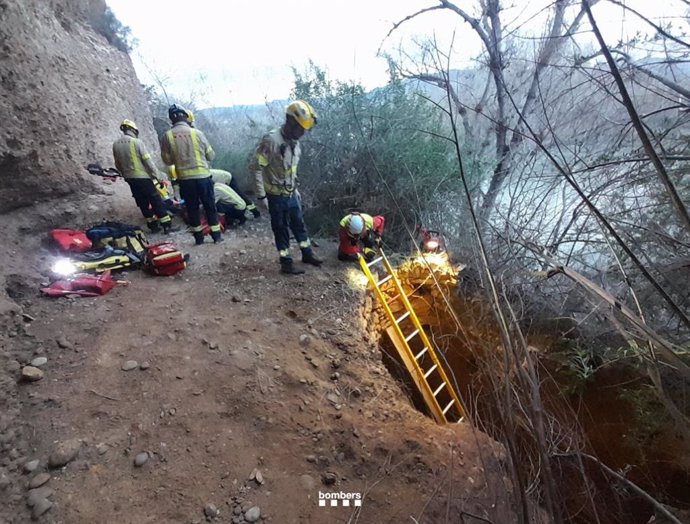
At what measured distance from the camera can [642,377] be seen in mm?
3514

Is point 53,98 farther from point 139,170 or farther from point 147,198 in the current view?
point 147,198

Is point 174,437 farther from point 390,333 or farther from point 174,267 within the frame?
point 390,333

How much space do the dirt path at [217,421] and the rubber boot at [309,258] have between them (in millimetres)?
1010

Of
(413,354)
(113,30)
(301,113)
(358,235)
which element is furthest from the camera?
(113,30)

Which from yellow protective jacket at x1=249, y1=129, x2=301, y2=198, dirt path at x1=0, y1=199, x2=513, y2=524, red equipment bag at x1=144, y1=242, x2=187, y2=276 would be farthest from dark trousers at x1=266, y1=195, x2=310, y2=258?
red equipment bag at x1=144, y1=242, x2=187, y2=276

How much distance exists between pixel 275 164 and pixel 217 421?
2882 millimetres

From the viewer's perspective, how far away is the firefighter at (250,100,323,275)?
13.0 ft

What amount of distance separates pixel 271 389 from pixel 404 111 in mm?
5171

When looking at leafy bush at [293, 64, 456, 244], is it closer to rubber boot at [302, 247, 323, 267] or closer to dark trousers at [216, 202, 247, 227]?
dark trousers at [216, 202, 247, 227]

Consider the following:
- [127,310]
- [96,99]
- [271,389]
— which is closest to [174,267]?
[127,310]

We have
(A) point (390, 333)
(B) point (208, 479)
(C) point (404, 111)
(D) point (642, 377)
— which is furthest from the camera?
(C) point (404, 111)

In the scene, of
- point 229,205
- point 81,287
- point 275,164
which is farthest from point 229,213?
point 81,287

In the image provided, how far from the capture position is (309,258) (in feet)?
16.4

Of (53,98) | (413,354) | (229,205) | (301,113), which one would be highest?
(301,113)
